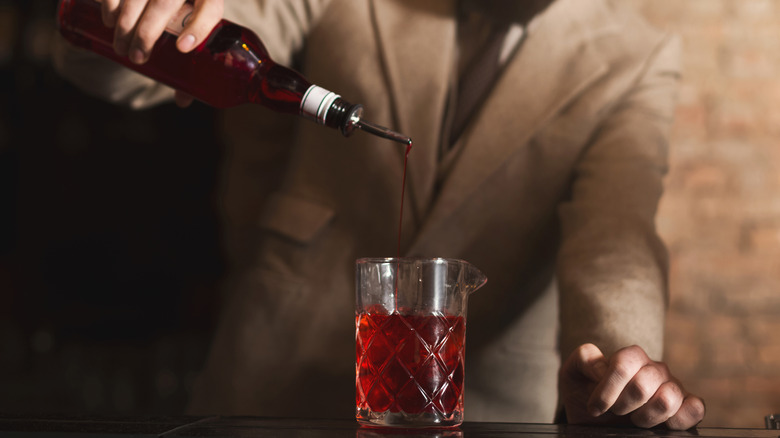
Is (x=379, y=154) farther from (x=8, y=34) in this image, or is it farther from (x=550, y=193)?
(x=8, y=34)

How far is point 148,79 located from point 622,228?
0.80 m

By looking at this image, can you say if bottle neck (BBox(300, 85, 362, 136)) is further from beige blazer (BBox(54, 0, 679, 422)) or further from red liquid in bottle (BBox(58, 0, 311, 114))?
beige blazer (BBox(54, 0, 679, 422))

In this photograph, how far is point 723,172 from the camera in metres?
1.63

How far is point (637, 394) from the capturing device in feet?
2.28

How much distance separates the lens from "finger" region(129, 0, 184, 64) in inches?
30.5

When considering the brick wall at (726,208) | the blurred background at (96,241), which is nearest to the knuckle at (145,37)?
the brick wall at (726,208)

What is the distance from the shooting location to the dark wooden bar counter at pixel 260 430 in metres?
0.60

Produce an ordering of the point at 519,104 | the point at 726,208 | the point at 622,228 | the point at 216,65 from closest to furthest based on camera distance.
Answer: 1. the point at 216,65
2. the point at 622,228
3. the point at 519,104
4. the point at 726,208

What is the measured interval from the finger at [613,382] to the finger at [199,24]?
1.81 ft

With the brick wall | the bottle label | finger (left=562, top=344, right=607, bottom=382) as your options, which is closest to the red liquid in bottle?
the bottle label

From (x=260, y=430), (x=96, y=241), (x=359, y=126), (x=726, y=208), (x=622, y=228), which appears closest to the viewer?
(x=260, y=430)

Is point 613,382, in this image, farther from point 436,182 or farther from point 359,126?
point 436,182

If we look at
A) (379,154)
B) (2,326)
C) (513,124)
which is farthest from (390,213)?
(2,326)

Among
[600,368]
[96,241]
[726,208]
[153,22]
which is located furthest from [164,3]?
[96,241]
